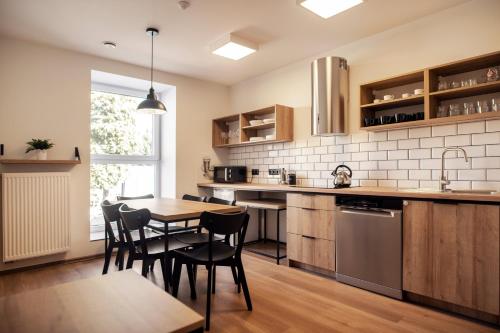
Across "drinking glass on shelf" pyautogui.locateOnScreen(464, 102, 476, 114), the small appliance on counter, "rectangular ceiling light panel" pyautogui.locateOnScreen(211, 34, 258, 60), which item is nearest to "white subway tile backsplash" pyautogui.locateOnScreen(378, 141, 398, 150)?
"drinking glass on shelf" pyautogui.locateOnScreen(464, 102, 476, 114)

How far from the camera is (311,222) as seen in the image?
3.19m

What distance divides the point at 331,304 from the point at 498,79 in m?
2.32

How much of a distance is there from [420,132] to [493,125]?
0.57 meters

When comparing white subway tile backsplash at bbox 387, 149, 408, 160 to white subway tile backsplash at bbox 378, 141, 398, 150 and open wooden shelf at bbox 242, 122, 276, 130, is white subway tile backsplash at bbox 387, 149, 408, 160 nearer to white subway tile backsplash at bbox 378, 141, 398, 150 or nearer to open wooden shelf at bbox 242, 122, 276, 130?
white subway tile backsplash at bbox 378, 141, 398, 150

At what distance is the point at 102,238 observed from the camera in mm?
3971

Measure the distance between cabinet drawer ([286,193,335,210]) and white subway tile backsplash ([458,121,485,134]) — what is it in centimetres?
132

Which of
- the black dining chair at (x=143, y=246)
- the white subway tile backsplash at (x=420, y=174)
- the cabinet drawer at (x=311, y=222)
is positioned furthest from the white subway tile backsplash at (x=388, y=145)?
the black dining chair at (x=143, y=246)

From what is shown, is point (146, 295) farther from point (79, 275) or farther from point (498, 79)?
point (498, 79)

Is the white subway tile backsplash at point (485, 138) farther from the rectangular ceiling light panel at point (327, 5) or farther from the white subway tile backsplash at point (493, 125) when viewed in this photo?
the rectangular ceiling light panel at point (327, 5)

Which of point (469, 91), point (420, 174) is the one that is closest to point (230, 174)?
point (420, 174)

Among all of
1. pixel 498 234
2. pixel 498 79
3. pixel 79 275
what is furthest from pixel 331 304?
pixel 79 275

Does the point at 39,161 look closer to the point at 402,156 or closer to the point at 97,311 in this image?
the point at 97,311

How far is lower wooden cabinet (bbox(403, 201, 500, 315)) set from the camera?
6.82 ft

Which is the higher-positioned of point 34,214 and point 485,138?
point 485,138
